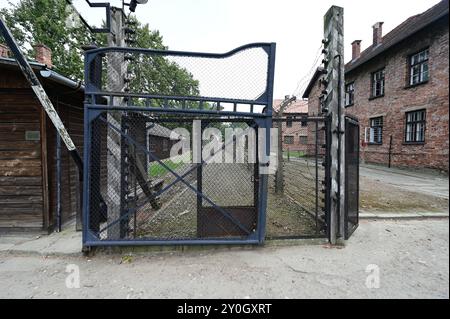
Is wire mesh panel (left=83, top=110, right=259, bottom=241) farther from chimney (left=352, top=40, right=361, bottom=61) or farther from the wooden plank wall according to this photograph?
chimney (left=352, top=40, right=361, bottom=61)

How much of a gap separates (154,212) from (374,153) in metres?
13.9

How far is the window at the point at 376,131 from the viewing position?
12.6 meters

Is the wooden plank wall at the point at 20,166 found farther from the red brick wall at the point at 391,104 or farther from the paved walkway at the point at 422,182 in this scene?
the paved walkway at the point at 422,182

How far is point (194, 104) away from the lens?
391 centimetres

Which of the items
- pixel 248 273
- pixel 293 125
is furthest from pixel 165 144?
pixel 248 273

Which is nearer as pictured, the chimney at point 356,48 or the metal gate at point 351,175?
the metal gate at point 351,175

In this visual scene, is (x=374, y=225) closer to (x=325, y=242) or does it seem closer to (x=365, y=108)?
(x=325, y=242)

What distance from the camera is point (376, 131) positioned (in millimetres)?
13820

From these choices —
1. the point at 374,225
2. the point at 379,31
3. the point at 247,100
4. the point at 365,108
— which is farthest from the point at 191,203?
the point at 379,31

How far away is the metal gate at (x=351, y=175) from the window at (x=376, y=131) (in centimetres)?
983

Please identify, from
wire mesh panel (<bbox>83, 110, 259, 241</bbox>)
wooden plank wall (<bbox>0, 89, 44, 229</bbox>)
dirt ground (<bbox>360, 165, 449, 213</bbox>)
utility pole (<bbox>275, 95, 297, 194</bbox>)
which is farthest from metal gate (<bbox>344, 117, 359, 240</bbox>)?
wooden plank wall (<bbox>0, 89, 44, 229</bbox>)

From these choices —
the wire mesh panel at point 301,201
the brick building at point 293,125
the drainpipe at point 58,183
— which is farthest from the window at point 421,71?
the drainpipe at point 58,183

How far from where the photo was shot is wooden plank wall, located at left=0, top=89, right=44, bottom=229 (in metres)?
4.43

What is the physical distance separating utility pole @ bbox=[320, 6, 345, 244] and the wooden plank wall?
A: 211 inches
